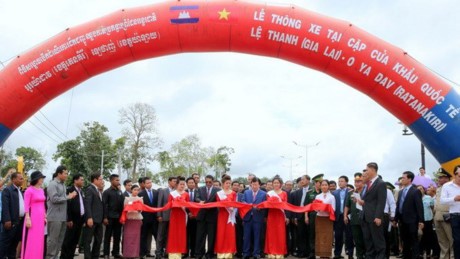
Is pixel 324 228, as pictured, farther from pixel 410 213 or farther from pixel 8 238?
pixel 8 238

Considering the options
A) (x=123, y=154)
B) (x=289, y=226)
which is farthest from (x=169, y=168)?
(x=289, y=226)

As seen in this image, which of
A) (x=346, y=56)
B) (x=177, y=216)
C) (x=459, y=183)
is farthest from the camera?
(x=177, y=216)

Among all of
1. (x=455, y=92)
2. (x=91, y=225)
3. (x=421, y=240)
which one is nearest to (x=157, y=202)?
(x=91, y=225)

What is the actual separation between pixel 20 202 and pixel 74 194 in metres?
1.00

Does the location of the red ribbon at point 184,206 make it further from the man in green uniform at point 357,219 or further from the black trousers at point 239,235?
the man in green uniform at point 357,219

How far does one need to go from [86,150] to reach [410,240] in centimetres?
3597

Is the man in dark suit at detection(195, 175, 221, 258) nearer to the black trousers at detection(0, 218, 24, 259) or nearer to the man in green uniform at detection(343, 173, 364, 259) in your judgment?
the man in green uniform at detection(343, 173, 364, 259)

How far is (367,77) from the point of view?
9086mm

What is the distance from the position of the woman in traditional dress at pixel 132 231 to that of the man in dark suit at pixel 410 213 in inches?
195

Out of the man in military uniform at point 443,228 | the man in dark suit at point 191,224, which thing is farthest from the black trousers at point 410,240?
the man in dark suit at point 191,224

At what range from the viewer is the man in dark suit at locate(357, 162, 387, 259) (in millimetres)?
7770

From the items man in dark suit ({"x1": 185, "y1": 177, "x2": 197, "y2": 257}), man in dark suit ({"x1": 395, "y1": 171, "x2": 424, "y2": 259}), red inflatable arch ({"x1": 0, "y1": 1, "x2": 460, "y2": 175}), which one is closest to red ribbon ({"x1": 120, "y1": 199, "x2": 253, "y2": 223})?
man in dark suit ({"x1": 185, "y1": 177, "x2": 197, "y2": 257})

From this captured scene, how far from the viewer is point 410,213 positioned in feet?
29.7

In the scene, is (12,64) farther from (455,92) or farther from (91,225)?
(455,92)
